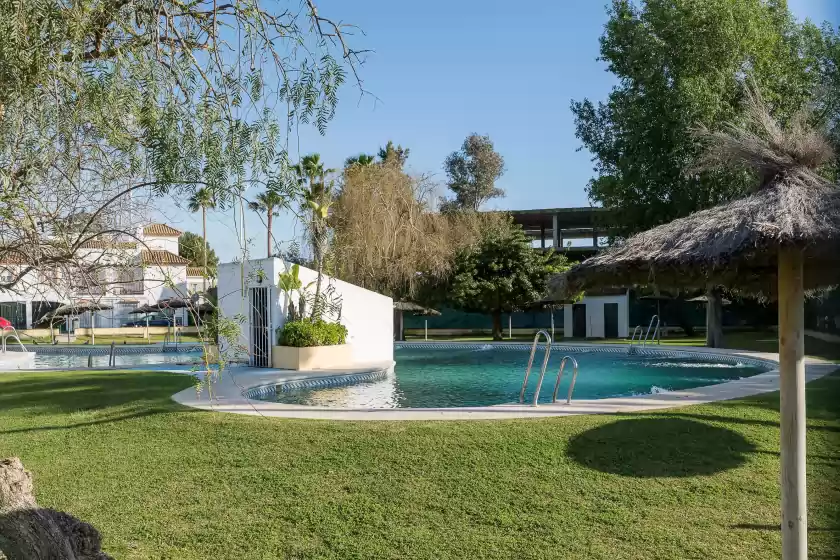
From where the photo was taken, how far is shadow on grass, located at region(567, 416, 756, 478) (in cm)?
673

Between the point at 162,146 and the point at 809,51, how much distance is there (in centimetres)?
1903

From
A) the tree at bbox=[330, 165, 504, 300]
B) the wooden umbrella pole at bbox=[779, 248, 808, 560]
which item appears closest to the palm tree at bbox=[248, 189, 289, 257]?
the wooden umbrella pole at bbox=[779, 248, 808, 560]

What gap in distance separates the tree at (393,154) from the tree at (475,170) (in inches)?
287

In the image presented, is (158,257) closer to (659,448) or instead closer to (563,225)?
(659,448)

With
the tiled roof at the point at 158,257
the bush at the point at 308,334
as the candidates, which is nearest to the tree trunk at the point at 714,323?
the bush at the point at 308,334

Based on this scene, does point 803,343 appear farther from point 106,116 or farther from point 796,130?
point 106,116

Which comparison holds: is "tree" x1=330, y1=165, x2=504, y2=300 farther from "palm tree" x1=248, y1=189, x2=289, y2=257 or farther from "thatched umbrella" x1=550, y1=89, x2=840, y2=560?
"palm tree" x1=248, y1=189, x2=289, y2=257

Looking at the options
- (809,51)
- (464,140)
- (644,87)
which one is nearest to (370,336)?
(644,87)

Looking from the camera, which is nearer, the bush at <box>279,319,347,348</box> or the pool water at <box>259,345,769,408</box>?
the pool water at <box>259,345,769,408</box>

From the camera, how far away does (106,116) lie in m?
3.95

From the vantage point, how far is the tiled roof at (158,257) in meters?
4.57

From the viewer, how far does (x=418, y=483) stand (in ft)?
21.1

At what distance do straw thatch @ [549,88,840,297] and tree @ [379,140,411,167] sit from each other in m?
22.3

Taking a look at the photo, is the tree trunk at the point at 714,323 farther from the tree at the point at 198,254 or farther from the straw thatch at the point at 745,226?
the tree at the point at 198,254
